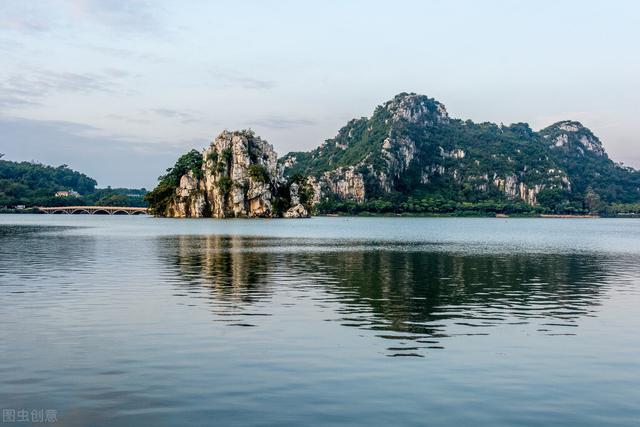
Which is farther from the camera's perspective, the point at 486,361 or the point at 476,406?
the point at 486,361

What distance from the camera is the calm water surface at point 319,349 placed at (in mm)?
18969

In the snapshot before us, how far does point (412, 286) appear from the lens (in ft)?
171

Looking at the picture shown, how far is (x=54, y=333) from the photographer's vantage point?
30312 millimetres

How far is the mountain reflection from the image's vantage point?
35125 mm

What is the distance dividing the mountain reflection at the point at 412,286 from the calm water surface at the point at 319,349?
0.29 metres

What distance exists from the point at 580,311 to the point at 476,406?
23.6 meters

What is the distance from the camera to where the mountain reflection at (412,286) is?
3512cm

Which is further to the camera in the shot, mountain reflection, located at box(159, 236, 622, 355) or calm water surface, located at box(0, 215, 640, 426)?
mountain reflection, located at box(159, 236, 622, 355)

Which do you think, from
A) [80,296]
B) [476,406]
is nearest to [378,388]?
[476,406]

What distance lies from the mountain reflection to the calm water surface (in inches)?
11.4

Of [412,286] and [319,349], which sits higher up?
[319,349]

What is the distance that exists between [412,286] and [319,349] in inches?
1021

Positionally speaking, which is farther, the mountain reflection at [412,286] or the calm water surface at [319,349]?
the mountain reflection at [412,286]

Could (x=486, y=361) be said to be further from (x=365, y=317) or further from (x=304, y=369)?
(x=365, y=317)
